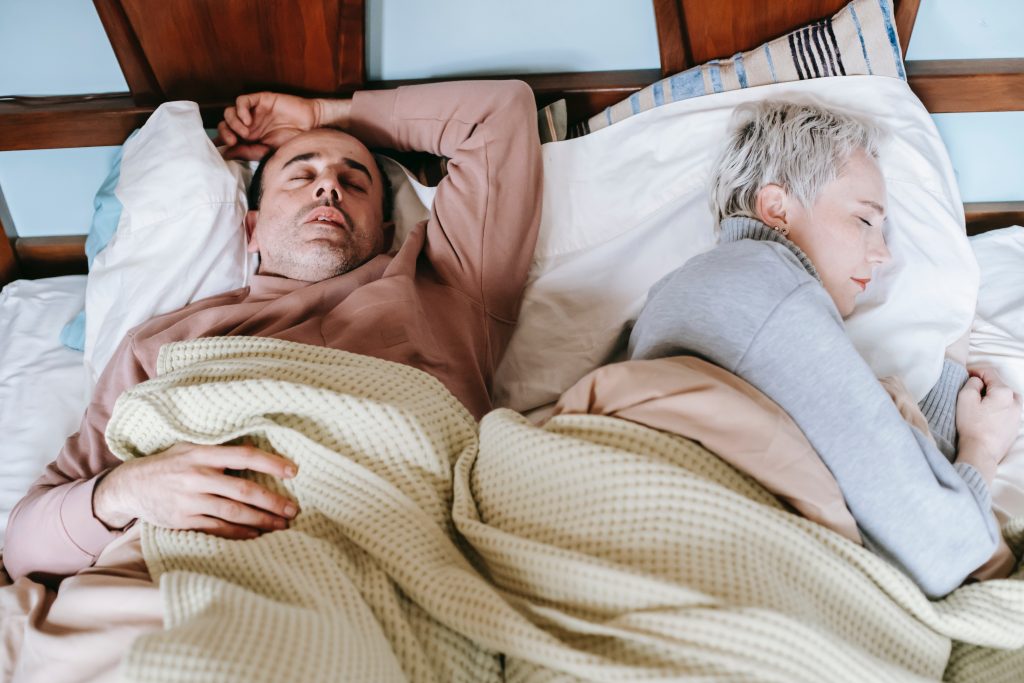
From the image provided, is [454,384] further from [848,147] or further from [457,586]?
[848,147]

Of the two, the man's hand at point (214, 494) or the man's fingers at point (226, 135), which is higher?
the man's fingers at point (226, 135)

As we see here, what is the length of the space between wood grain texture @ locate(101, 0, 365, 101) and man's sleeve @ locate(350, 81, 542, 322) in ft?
0.43

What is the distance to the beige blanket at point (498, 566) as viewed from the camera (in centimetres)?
74

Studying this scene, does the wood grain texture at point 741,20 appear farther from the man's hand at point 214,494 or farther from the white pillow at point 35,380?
the white pillow at point 35,380

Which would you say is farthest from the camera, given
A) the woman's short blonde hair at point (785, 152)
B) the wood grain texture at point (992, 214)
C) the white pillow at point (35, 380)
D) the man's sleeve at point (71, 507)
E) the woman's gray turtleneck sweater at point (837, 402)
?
the wood grain texture at point (992, 214)

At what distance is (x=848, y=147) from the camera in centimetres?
121

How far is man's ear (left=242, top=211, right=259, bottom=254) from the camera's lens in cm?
139

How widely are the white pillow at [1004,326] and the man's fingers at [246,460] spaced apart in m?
0.93

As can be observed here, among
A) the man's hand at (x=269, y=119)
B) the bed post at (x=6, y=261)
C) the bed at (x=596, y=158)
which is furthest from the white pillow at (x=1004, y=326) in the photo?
the bed post at (x=6, y=261)

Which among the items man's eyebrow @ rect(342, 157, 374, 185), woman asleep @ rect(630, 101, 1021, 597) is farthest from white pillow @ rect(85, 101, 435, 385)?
woman asleep @ rect(630, 101, 1021, 597)

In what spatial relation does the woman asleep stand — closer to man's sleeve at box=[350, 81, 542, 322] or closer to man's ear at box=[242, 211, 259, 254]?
man's sleeve at box=[350, 81, 542, 322]

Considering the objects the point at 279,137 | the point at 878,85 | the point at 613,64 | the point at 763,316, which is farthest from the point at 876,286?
the point at 279,137

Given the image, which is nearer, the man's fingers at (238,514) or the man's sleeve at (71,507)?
the man's fingers at (238,514)

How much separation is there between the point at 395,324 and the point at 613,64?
0.69 meters
